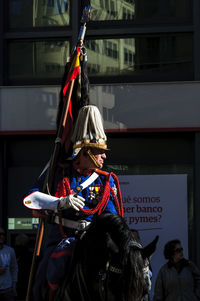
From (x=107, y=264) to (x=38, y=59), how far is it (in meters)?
8.10

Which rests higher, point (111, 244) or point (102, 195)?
point (102, 195)

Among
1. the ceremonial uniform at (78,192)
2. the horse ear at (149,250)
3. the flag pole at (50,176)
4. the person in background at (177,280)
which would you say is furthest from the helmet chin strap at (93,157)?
the person in background at (177,280)

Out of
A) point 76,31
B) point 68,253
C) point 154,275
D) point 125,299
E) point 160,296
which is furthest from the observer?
point 76,31

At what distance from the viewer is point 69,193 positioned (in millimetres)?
5238

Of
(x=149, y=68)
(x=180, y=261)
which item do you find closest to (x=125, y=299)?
(x=180, y=261)

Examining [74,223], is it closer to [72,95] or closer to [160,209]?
[72,95]

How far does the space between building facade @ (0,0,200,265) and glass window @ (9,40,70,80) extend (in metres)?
0.02

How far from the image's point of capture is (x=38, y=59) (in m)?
12.2

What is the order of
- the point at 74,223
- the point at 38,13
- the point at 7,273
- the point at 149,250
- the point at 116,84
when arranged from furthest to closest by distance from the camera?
the point at 38,13 → the point at 116,84 → the point at 7,273 → the point at 74,223 → the point at 149,250

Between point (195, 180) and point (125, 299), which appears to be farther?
point (195, 180)

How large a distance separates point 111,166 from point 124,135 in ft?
1.78

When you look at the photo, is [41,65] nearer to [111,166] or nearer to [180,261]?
[111,166]

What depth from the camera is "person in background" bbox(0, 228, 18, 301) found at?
10.0 meters

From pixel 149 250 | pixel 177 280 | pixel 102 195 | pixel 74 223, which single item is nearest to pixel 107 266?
pixel 149 250
